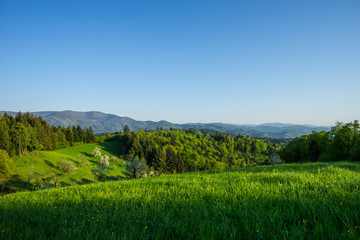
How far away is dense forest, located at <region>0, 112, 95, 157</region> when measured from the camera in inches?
2763

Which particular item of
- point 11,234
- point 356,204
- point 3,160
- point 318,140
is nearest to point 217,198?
point 356,204

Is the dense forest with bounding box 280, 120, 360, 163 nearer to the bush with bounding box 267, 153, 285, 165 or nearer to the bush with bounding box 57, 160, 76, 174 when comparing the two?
the bush with bounding box 267, 153, 285, 165

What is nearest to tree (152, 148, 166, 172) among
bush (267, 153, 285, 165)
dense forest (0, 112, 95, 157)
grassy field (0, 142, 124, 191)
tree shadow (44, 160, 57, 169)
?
grassy field (0, 142, 124, 191)

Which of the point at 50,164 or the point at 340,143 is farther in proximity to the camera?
the point at 50,164

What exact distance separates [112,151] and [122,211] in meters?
133

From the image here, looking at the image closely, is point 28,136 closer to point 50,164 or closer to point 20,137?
point 20,137

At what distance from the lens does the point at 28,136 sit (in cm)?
7475

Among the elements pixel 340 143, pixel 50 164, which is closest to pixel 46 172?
pixel 50 164

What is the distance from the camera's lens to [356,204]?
112 inches

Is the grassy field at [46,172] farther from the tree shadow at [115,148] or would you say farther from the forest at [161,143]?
the tree shadow at [115,148]

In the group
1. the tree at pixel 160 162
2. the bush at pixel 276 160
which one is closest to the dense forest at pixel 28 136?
the tree at pixel 160 162

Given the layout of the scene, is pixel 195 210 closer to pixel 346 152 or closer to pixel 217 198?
pixel 217 198

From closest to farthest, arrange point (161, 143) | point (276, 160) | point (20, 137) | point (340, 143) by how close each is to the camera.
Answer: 1. point (340, 143)
2. point (276, 160)
3. point (20, 137)
4. point (161, 143)

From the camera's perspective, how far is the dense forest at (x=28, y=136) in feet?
230
